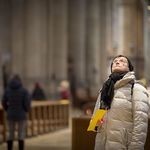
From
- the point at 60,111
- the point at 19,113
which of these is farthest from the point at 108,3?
the point at 19,113

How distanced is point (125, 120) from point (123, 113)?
0.08m

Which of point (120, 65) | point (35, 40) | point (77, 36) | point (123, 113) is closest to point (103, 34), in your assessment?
point (77, 36)

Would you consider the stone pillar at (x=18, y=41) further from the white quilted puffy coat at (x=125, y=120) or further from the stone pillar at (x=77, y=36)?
the white quilted puffy coat at (x=125, y=120)

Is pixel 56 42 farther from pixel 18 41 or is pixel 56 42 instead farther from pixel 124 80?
pixel 124 80

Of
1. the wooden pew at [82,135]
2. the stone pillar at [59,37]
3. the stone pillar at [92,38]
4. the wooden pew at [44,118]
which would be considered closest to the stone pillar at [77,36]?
the stone pillar at [92,38]

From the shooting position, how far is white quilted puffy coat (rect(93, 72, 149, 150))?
19.8ft

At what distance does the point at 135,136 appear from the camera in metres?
6.01

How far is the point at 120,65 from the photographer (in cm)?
648

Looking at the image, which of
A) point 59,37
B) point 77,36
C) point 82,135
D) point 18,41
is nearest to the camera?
point 82,135

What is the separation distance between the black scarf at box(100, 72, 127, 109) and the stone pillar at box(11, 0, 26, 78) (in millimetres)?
22522

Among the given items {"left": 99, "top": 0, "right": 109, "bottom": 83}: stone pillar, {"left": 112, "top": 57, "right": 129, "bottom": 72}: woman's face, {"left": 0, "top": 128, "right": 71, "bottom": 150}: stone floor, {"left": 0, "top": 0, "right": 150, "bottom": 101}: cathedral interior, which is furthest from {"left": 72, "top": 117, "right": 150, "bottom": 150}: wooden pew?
{"left": 99, "top": 0, "right": 109, "bottom": 83}: stone pillar

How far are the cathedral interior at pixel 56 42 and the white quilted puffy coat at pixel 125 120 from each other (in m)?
16.6

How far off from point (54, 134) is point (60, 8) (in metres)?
15.2

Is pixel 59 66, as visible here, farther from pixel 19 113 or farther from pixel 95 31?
pixel 19 113
